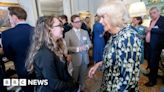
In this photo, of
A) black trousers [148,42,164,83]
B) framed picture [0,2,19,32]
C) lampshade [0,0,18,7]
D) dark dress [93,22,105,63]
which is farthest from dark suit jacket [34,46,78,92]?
dark dress [93,22,105,63]

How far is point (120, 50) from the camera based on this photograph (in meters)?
1.60

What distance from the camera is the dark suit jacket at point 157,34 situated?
364cm

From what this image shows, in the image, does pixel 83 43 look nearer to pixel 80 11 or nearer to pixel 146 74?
pixel 146 74

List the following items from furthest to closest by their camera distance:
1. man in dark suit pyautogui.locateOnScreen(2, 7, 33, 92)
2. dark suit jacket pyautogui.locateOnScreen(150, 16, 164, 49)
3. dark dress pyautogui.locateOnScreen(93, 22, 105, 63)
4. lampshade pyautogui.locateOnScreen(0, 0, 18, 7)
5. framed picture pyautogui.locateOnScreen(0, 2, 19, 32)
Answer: dark dress pyautogui.locateOnScreen(93, 22, 105, 63), lampshade pyautogui.locateOnScreen(0, 0, 18, 7), framed picture pyautogui.locateOnScreen(0, 2, 19, 32), dark suit jacket pyautogui.locateOnScreen(150, 16, 164, 49), man in dark suit pyautogui.locateOnScreen(2, 7, 33, 92)

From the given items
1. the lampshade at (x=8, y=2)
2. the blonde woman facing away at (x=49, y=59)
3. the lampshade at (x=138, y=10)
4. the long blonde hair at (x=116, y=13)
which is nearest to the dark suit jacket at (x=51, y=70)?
the blonde woman facing away at (x=49, y=59)

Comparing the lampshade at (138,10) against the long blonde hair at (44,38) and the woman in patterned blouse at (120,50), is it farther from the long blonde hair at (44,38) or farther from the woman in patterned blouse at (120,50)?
the long blonde hair at (44,38)

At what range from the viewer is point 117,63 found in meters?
1.63

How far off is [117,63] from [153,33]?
7.69 feet

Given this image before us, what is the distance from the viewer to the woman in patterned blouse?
5.26ft

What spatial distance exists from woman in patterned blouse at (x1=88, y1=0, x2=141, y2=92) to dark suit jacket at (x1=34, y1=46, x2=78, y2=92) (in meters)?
0.37

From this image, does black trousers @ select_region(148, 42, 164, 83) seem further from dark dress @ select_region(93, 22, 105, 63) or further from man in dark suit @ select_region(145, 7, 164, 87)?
dark dress @ select_region(93, 22, 105, 63)

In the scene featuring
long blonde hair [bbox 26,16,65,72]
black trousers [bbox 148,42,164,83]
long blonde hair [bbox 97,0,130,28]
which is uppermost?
long blonde hair [bbox 97,0,130,28]

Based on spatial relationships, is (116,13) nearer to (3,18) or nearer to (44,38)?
(44,38)

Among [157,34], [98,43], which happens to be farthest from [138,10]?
[98,43]
